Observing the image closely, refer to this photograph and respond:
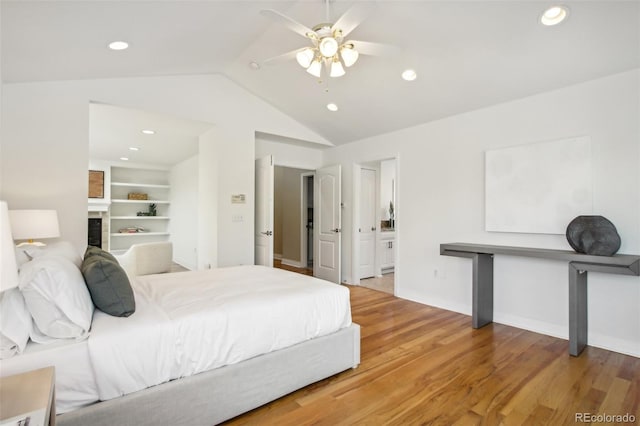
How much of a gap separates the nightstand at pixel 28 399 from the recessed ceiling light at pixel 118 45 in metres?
2.57

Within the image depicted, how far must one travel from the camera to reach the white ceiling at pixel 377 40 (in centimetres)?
228

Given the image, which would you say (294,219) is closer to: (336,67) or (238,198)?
(238,198)

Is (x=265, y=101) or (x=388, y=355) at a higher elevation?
(x=265, y=101)

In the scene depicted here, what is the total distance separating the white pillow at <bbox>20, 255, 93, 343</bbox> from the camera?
1470mm

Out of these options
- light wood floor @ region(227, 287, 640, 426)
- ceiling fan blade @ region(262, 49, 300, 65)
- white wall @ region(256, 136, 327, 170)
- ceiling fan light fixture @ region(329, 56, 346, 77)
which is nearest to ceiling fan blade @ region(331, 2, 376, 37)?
ceiling fan light fixture @ region(329, 56, 346, 77)

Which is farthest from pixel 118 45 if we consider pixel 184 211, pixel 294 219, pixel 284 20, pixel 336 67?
pixel 294 219

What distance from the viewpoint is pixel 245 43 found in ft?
11.1

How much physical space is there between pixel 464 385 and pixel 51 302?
260cm

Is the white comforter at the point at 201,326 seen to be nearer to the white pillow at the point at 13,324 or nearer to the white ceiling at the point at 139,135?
the white pillow at the point at 13,324

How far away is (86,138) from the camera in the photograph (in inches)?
136

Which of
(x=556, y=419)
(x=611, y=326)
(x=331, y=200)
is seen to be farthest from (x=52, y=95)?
(x=611, y=326)

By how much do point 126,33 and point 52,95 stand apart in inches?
57.5

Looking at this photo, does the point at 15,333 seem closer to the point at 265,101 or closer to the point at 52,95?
the point at 52,95

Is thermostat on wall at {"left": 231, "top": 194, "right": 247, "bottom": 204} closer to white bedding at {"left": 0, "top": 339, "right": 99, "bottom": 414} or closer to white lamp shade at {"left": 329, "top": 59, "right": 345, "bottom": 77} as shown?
white lamp shade at {"left": 329, "top": 59, "right": 345, "bottom": 77}
